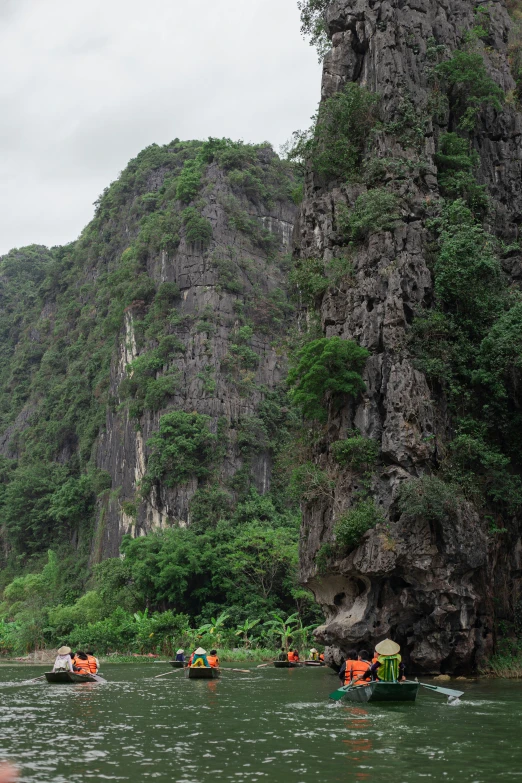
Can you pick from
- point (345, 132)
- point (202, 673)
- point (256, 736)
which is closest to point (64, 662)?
point (202, 673)

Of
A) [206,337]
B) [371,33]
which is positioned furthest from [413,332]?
[206,337]

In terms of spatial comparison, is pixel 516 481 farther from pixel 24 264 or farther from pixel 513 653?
pixel 24 264

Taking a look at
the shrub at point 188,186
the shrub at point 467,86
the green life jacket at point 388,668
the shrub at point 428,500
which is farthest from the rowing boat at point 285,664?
the shrub at point 188,186

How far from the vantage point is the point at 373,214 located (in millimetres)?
24406

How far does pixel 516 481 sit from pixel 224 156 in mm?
41971

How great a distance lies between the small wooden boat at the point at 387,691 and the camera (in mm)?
14242

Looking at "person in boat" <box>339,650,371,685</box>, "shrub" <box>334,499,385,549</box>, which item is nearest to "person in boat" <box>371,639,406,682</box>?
"person in boat" <box>339,650,371,685</box>

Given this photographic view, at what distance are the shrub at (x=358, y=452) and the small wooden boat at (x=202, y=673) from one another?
21.5 feet

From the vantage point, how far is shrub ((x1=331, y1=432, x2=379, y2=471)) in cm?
2172

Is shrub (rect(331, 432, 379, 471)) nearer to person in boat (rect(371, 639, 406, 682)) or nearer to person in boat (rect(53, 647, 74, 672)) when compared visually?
person in boat (rect(371, 639, 406, 682))

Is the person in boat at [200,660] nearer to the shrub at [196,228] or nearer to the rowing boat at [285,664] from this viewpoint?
the rowing boat at [285,664]

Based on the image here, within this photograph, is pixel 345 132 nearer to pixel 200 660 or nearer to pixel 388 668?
pixel 200 660

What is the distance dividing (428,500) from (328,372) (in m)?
4.48

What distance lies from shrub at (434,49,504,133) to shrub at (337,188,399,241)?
5.30m
